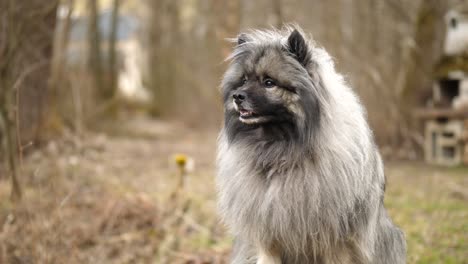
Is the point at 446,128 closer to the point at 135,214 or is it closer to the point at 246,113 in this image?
the point at 135,214

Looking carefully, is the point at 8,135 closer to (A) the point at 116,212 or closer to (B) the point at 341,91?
(A) the point at 116,212

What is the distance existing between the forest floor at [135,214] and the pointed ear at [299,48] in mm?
2122

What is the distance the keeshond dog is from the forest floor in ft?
4.94

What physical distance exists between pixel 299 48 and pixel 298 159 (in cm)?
82

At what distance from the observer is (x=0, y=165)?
7789mm

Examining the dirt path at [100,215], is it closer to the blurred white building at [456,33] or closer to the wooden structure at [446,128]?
the wooden structure at [446,128]

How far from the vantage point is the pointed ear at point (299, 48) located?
163 inches

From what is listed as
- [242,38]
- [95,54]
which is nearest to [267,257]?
[242,38]

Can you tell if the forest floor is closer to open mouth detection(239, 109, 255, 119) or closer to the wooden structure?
the wooden structure

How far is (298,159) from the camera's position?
4152 mm

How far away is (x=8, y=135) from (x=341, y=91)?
3.95m

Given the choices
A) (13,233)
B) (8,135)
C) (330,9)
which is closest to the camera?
(13,233)

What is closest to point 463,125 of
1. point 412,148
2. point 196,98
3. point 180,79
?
point 412,148

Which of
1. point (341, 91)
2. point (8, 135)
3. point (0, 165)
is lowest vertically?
point (0, 165)
